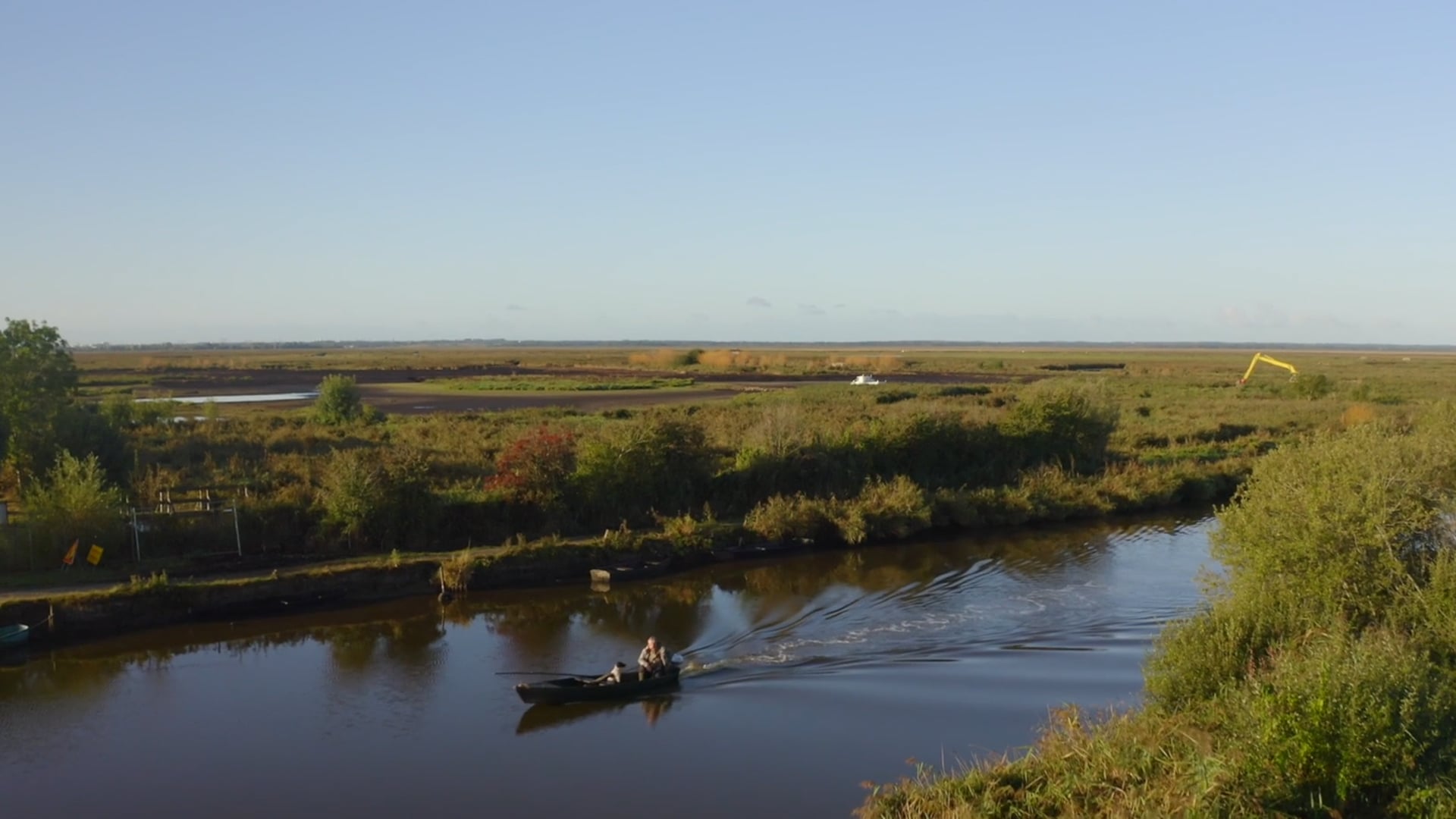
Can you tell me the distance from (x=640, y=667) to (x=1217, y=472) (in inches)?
1339

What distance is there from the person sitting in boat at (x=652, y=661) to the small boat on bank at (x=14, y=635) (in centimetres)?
1511

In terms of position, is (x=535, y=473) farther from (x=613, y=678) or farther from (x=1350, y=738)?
(x=1350, y=738)

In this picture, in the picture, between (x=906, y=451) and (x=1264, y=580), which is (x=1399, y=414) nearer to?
(x=906, y=451)

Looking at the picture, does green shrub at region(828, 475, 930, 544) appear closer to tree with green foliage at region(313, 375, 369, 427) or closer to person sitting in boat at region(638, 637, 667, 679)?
person sitting in boat at region(638, 637, 667, 679)

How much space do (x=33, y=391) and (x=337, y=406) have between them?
2313 cm

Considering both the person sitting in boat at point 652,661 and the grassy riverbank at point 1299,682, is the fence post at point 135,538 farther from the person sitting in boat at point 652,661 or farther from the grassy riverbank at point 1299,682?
the grassy riverbank at point 1299,682

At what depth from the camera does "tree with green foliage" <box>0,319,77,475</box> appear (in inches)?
1383

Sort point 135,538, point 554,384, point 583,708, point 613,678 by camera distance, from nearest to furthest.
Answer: point 583,708 → point 613,678 → point 135,538 → point 554,384

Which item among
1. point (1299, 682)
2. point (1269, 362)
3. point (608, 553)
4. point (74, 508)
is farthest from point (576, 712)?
point (1269, 362)

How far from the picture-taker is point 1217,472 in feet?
156

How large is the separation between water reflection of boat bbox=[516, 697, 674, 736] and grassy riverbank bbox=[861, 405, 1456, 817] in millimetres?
6526

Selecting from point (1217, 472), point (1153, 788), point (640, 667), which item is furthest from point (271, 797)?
point (1217, 472)

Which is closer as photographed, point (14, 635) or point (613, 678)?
point (613, 678)

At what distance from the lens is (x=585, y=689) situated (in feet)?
72.3
